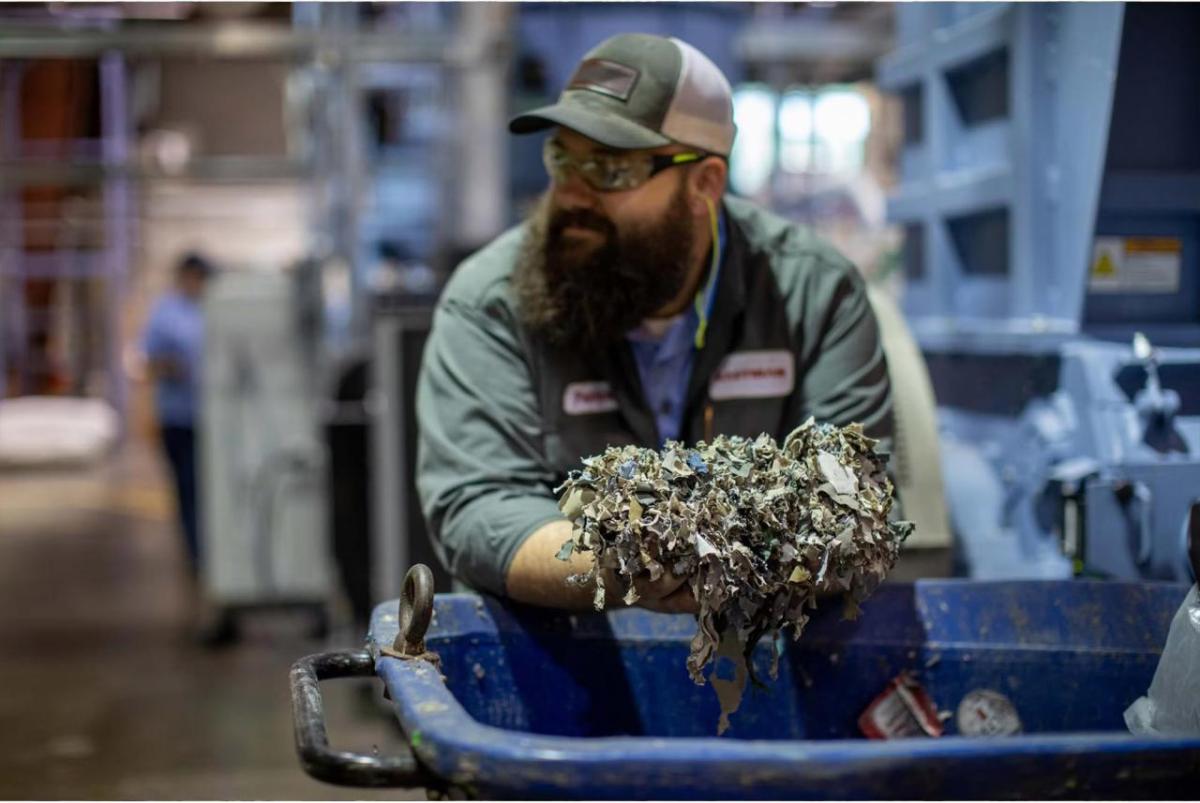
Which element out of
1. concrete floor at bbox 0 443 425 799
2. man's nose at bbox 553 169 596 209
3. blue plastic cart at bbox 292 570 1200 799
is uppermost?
man's nose at bbox 553 169 596 209

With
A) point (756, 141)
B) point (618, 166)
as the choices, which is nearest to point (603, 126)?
point (618, 166)

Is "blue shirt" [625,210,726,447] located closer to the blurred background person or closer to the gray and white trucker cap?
the gray and white trucker cap

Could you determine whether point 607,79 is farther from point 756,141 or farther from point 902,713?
point 756,141

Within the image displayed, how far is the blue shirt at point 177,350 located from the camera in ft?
23.0

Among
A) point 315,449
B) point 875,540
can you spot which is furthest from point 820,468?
point 315,449

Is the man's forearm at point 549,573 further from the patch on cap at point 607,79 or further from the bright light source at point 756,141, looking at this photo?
the bright light source at point 756,141

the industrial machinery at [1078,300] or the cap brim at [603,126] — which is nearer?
the cap brim at [603,126]

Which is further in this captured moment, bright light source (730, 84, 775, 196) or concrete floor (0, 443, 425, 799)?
bright light source (730, 84, 775, 196)

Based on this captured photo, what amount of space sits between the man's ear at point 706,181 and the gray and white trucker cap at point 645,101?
24 millimetres

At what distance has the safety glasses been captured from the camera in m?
2.30

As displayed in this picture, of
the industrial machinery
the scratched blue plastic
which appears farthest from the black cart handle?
the industrial machinery

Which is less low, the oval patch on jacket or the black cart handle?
the oval patch on jacket

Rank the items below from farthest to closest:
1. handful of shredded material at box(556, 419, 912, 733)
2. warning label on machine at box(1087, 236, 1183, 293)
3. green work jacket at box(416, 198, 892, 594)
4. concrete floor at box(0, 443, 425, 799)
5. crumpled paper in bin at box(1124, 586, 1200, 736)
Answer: concrete floor at box(0, 443, 425, 799)
warning label on machine at box(1087, 236, 1183, 293)
green work jacket at box(416, 198, 892, 594)
crumpled paper in bin at box(1124, 586, 1200, 736)
handful of shredded material at box(556, 419, 912, 733)

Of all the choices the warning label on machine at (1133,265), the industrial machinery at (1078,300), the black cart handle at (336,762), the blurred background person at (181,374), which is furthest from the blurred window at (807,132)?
the black cart handle at (336,762)
